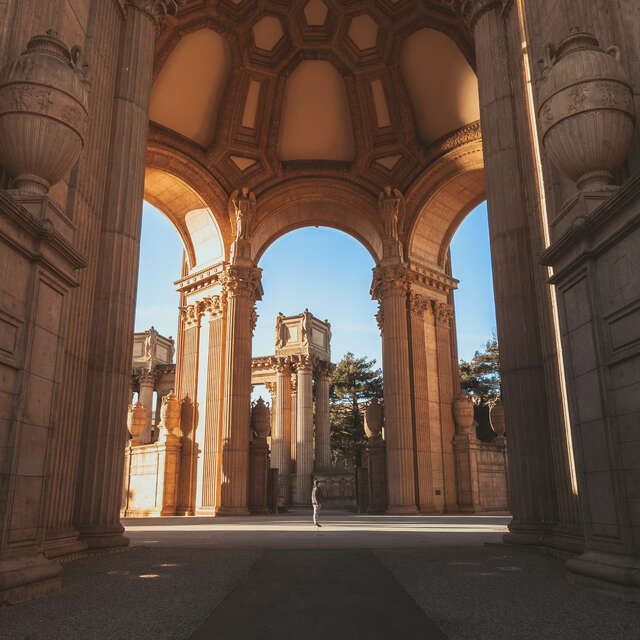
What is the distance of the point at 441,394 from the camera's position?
2470 cm

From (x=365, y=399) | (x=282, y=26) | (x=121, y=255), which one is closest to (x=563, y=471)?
(x=121, y=255)

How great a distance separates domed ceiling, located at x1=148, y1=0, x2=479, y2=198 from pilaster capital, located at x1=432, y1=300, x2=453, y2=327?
5.59 meters

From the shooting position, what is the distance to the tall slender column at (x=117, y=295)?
917 centimetres

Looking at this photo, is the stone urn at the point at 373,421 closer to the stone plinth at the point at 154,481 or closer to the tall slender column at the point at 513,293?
the stone plinth at the point at 154,481

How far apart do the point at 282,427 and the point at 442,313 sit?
15.2 meters

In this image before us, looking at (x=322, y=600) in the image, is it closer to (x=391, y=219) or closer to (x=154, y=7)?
(x=154, y=7)

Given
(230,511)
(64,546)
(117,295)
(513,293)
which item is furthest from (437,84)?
(64,546)

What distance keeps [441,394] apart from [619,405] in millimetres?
19808

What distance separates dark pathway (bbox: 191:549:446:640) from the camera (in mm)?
3742

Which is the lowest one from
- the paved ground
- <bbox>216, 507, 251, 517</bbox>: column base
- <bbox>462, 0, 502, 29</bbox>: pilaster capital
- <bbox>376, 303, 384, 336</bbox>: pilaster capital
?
<bbox>216, 507, 251, 517</bbox>: column base

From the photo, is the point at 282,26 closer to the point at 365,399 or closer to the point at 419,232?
the point at 419,232

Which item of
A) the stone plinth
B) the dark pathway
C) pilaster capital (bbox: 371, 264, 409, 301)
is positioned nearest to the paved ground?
the dark pathway

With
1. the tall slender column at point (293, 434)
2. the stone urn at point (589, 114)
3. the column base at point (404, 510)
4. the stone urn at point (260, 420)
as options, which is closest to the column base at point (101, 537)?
the stone urn at point (589, 114)

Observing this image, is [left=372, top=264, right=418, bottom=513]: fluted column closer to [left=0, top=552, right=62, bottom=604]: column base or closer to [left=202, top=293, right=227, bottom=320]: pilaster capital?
[left=202, top=293, right=227, bottom=320]: pilaster capital
